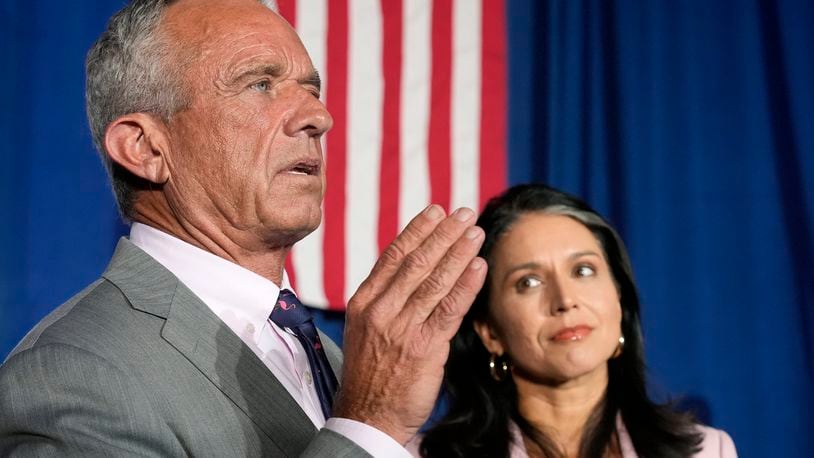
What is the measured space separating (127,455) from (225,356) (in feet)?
0.62

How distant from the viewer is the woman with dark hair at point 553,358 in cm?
206

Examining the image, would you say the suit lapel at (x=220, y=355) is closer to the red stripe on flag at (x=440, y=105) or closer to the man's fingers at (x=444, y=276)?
the man's fingers at (x=444, y=276)

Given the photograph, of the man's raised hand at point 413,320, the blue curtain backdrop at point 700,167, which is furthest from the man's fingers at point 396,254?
the blue curtain backdrop at point 700,167

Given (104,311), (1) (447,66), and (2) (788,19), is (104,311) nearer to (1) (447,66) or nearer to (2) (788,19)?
(1) (447,66)

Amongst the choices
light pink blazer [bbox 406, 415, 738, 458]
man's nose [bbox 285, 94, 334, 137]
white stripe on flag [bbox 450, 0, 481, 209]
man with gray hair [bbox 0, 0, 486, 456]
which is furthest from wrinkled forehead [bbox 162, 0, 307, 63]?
white stripe on flag [bbox 450, 0, 481, 209]

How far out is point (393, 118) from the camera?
8.40 ft

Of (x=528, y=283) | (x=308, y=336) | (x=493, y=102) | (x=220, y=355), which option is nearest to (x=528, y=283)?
(x=528, y=283)

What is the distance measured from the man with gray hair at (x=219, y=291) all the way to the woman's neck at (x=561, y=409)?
2.74ft

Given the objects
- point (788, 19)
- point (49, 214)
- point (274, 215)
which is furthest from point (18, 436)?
point (788, 19)

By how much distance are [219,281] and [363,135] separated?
51.2 inches

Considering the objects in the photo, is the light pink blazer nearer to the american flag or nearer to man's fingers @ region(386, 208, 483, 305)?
the american flag

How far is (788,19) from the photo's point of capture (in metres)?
2.82

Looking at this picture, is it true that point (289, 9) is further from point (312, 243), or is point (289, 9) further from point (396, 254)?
point (396, 254)

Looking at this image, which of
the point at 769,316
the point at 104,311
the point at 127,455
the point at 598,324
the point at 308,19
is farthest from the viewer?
the point at 769,316
